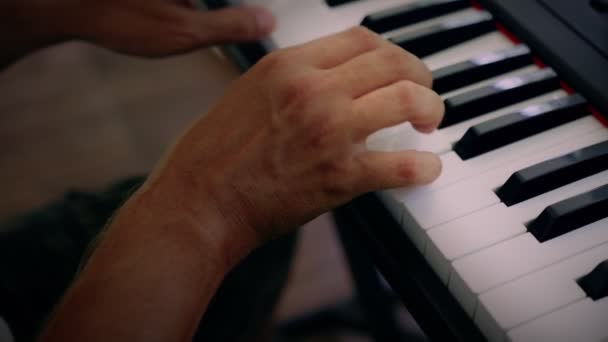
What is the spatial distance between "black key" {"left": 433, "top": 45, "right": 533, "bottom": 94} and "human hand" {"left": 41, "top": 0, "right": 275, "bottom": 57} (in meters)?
0.29

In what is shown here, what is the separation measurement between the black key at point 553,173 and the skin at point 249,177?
0.08 m

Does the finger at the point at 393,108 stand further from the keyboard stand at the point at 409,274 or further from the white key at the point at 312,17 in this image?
the white key at the point at 312,17

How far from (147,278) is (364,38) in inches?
13.6

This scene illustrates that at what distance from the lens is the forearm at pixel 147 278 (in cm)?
59

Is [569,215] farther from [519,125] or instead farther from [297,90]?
[297,90]

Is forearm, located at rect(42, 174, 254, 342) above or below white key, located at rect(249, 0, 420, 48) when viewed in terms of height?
below

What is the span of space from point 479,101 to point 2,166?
168 centimetres

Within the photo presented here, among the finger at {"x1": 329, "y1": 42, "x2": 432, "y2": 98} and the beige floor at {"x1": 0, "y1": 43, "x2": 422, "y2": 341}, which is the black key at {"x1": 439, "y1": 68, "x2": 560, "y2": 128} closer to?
the finger at {"x1": 329, "y1": 42, "x2": 432, "y2": 98}

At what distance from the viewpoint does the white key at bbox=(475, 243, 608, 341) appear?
0.53 meters

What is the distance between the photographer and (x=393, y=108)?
2.02 feet

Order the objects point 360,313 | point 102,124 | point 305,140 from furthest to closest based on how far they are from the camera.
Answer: point 102,124, point 360,313, point 305,140

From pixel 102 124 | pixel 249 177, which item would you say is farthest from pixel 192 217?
pixel 102 124

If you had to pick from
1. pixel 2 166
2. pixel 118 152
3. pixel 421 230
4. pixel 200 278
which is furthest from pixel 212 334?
pixel 2 166

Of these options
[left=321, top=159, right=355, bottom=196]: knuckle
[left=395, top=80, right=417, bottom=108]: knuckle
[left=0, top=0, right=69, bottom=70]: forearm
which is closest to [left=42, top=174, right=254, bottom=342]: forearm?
[left=321, top=159, right=355, bottom=196]: knuckle
